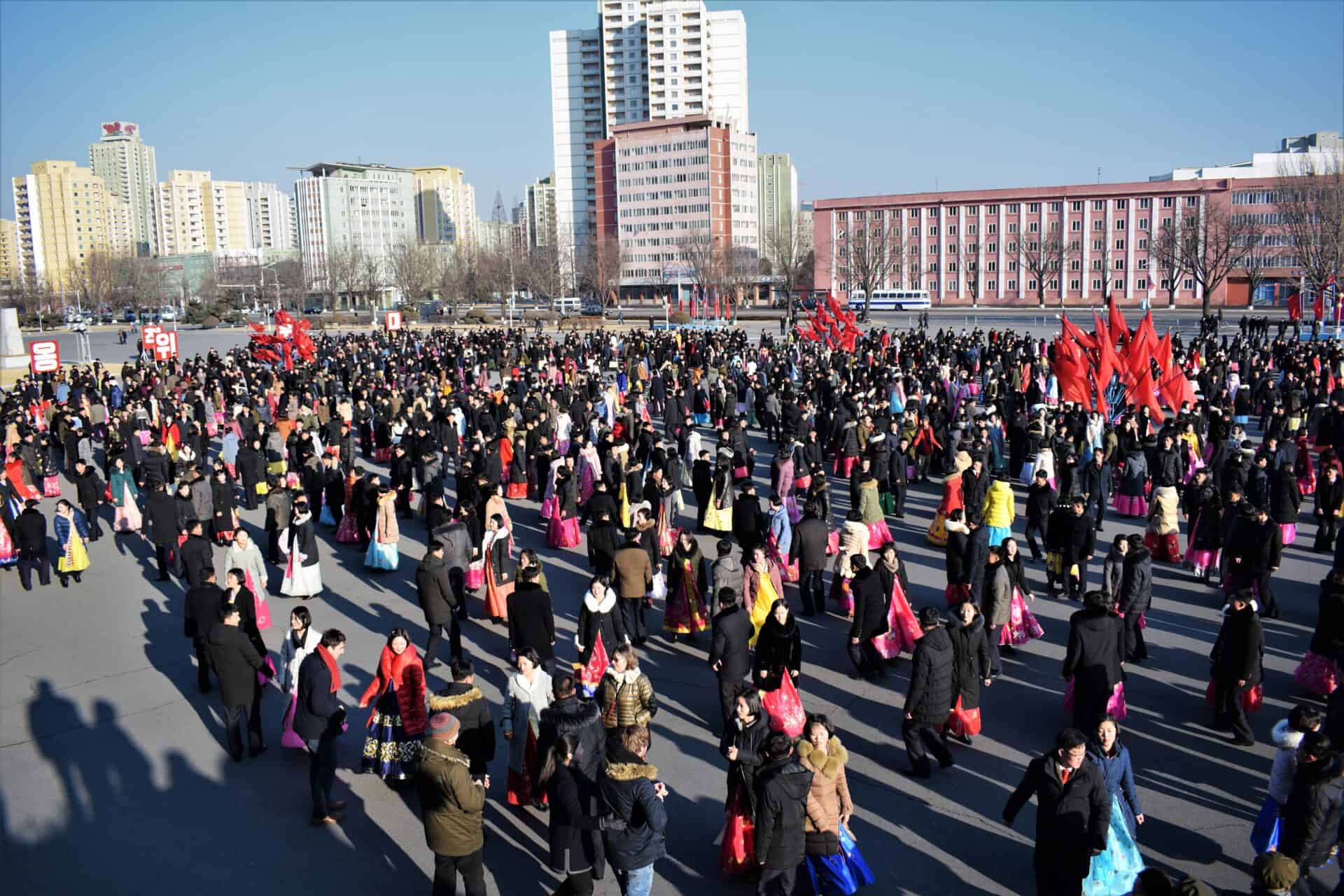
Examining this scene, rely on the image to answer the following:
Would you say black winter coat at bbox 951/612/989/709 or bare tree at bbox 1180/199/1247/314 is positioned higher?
bare tree at bbox 1180/199/1247/314

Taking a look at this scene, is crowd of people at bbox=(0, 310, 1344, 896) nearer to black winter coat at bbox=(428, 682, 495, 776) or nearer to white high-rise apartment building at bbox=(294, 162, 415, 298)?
black winter coat at bbox=(428, 682, 495, 776)

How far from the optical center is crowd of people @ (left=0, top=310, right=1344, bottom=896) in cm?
529

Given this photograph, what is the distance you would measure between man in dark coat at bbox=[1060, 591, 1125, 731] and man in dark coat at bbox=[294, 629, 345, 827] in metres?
4.95

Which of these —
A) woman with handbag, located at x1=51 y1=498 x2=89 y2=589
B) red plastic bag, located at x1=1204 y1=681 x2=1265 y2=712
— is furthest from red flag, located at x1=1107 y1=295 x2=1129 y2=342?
woman with handbag, located at x1=51 y1=498 x2=89 y2=589

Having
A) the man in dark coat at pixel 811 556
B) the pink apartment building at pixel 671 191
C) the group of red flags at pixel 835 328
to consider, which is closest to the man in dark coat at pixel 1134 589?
the man in dark coat at pixel 811 556

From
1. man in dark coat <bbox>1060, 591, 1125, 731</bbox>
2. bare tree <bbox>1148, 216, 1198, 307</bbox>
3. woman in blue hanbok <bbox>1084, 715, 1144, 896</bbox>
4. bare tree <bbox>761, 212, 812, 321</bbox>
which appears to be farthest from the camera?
bare tree <bbox>761, 212, 812, 321</bbox>

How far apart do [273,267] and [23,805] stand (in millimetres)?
114363

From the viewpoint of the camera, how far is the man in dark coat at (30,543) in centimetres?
1194

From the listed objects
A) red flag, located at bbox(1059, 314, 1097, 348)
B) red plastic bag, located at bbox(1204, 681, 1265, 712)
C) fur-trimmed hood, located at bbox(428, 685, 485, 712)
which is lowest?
red plastic bag, located at bbox(1204, 681, 1265, 712)

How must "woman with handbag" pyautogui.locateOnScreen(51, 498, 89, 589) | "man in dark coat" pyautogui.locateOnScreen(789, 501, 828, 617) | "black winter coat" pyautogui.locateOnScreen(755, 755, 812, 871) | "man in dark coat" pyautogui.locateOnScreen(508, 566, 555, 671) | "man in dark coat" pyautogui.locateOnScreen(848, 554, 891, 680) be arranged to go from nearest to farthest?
"black winter coat" pyautogui.locateOnScreen(755, 755, 812, 871), "man in dark coat" pyautogui.locateOnScreen(508, 566, 555, 671), "man in dark coat" pyautogui.locateOnScreen(848, 554, 891, 680), "man in dark coat" pyautogui.locateOnScreen(789, 501, 828, 617), "woman with handbag" pyautogui.locateOnScreen(51, 498, 89, 589)

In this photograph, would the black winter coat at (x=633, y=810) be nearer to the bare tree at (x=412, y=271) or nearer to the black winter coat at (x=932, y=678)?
the black winter coat at (x=932, y=678)

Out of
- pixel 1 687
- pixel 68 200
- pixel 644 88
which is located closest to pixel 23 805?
pixel 1 687

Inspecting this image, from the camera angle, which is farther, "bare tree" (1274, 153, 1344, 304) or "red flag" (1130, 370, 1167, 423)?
"bare tree" (1274, 153, 1344, 304)

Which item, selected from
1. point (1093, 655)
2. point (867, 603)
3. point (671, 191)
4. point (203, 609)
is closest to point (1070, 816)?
point (1093, 655)
